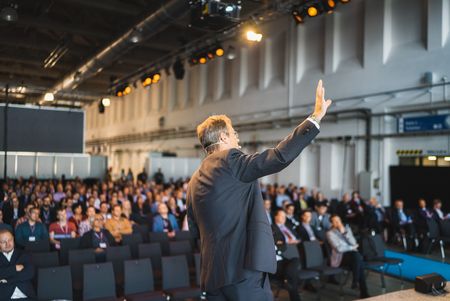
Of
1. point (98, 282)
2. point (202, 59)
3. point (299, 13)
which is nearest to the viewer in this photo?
point (98, 282)

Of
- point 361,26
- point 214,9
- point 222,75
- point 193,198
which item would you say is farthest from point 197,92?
point 193,198

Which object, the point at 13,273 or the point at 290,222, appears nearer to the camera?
the point at 13,273

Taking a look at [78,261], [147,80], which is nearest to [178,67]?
[147,80]

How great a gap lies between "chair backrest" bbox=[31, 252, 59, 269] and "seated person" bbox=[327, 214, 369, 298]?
4.45 meters

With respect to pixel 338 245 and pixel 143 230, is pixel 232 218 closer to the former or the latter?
pixel 338 245

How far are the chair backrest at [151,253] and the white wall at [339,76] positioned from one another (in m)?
8.16

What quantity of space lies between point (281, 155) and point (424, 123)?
10.4m

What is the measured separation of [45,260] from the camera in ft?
18.3

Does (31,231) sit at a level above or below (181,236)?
above

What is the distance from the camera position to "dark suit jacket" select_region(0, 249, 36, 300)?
429 cm

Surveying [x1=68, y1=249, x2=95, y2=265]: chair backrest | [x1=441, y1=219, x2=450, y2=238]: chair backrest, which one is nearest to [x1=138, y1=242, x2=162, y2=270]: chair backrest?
[x1=68, y1=249, x2=95, y2=265]: chair backrest

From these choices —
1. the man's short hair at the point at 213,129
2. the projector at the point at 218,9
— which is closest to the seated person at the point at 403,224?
the projector at the point at 218,9

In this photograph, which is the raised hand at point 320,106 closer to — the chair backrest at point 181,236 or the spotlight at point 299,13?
the chair backrest at point 181,236

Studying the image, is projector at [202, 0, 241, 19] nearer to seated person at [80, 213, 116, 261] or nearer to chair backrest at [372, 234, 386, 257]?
seated person at [80, 213, 116, 261]
